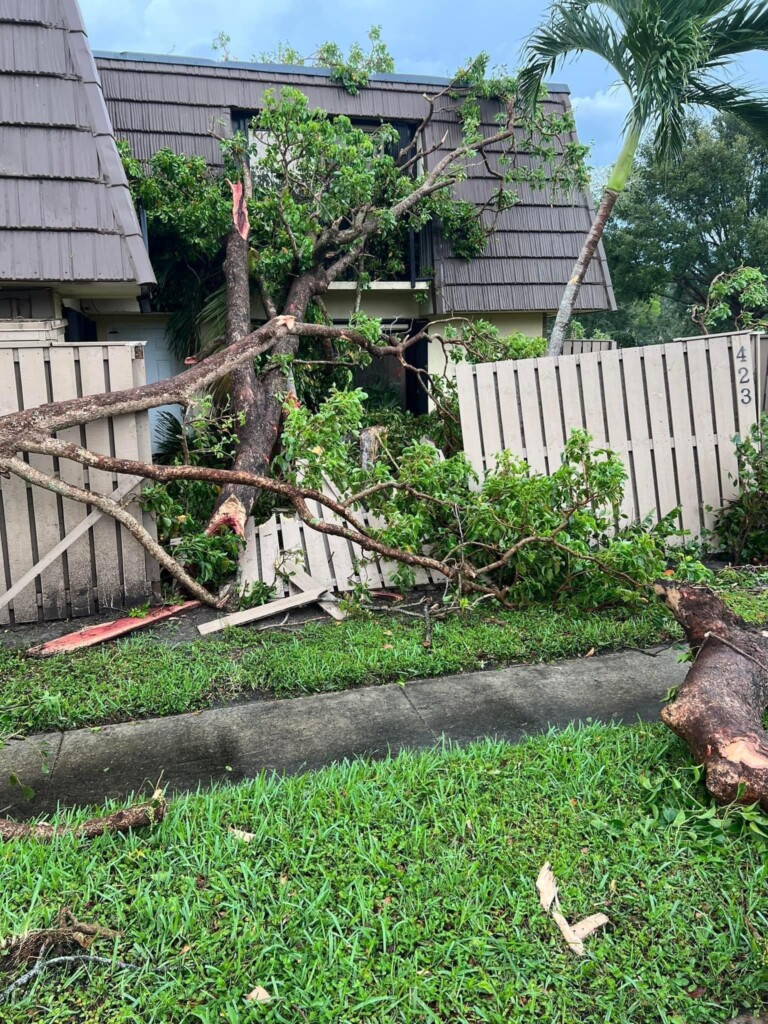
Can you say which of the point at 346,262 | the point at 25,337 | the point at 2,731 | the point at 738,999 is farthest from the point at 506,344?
the point at 738,999

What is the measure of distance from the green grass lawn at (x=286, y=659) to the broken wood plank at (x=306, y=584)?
24cm

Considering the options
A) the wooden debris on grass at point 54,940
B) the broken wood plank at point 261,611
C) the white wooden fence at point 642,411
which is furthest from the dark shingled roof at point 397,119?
the wooden debris on grass at point 54,940

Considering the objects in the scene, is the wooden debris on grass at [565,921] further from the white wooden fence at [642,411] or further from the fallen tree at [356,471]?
the white wooden fence at [642,411]

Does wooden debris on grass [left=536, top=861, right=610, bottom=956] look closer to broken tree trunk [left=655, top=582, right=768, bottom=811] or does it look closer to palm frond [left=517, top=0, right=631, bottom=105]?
broken tree trunk [left=655, top=582, right=768, bottom=811]

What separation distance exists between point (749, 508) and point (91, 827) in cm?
581

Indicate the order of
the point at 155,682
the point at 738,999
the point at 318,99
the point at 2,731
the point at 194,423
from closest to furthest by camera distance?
the point at 738,999 < the point at 2,731 < the point at 155,682 < the point at 194,423 < the point at 318,99

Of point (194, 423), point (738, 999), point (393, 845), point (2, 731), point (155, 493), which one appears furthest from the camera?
point (194, 423)

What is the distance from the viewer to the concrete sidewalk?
328cm

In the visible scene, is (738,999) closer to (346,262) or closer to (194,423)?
(194,423)

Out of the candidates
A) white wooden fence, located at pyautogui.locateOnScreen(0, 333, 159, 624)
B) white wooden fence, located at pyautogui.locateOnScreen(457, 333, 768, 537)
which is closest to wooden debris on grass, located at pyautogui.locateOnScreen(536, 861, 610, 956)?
white wooden fence, located at pyautogui.locateOnScreen(0, 333, 159, 624)

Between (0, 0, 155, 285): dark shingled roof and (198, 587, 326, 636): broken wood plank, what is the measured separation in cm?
350

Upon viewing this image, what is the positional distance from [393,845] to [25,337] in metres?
5.53

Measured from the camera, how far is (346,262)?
31.9 ft

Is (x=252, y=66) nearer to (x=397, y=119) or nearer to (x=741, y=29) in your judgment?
(x=397, y=119)
